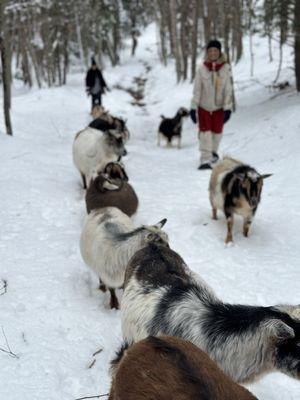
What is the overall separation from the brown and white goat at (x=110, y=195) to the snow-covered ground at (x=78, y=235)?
1.79 feet

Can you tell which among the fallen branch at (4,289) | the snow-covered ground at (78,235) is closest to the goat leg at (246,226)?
the snow-covered ground at (78,235)

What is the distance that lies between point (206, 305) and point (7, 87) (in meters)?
10.6

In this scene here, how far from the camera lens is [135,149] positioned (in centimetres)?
1319

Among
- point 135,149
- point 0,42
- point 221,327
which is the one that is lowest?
point 135,149

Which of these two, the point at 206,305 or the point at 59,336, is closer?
the point at 206,305

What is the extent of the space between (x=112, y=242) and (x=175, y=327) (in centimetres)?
172

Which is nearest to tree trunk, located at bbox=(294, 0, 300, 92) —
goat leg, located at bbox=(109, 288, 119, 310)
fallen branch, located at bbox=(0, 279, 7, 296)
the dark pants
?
the dark pants

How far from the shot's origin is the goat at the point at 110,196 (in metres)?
6.55

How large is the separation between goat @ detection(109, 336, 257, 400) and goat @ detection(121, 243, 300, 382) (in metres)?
0.61

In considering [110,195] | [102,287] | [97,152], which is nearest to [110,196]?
[110,195]

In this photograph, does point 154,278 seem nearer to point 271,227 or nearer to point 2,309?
point 2,309

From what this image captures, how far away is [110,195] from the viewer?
6.61 meters

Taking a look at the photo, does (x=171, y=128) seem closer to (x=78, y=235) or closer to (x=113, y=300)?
(x=78, y=235)

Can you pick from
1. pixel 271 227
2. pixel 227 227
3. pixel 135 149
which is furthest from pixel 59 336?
pixel 135 149
